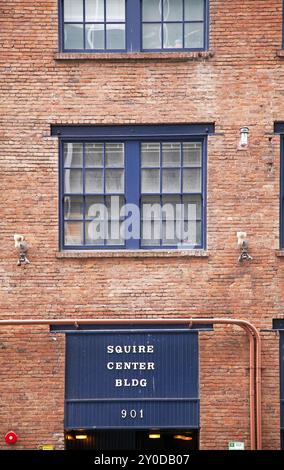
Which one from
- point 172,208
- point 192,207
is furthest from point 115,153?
point 192,207

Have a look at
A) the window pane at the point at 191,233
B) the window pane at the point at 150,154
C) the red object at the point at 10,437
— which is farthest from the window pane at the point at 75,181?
the red object at the point at 10,437

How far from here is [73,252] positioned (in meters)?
20.7

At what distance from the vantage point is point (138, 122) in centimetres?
2077

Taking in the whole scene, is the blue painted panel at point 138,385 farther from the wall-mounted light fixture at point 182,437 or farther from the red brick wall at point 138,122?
the wall-mounted light fixture at point 182,437

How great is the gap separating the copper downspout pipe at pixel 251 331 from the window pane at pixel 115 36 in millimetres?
4875

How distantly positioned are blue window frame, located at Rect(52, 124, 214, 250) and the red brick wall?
0.25 m

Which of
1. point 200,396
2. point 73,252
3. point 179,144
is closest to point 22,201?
point 73,252

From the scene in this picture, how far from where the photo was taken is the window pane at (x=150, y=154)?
826 inches

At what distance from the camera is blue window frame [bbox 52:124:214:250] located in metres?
20.9

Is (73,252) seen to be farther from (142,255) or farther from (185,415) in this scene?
(185,415)

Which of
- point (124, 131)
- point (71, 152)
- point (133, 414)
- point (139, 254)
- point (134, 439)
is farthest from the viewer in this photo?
point (134, 439)

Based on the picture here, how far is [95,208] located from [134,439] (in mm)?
4219

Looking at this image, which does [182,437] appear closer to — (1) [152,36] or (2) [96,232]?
(2) [96,232]

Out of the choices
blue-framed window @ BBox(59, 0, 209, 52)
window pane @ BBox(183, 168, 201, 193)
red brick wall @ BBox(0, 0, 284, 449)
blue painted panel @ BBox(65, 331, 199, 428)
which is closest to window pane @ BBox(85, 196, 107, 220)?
red brick wall @ BBox(0, 0, 284, 449)
